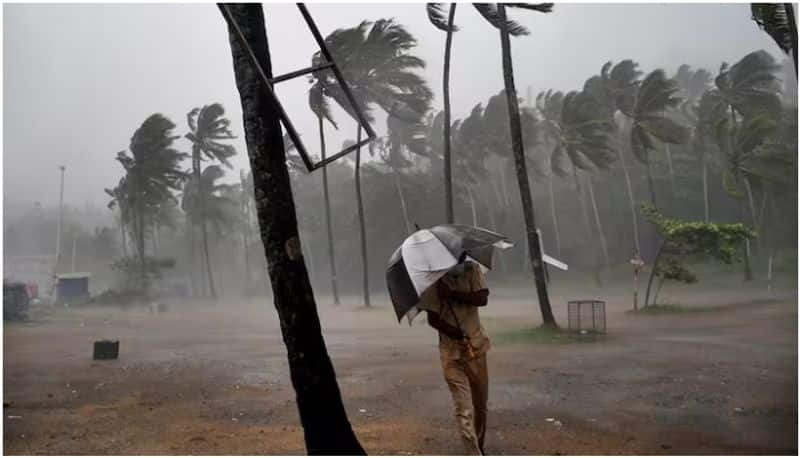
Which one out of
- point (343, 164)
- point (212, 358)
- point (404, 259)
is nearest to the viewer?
point (404, 259)

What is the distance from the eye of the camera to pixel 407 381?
3.36 m

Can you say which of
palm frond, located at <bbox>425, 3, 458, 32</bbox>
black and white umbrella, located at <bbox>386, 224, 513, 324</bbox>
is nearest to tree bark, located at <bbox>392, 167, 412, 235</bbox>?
black and white umbrella, located at <bbox>386, 224, 513, 324</bbox>

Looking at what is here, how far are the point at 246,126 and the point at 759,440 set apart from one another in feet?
A: 9.13

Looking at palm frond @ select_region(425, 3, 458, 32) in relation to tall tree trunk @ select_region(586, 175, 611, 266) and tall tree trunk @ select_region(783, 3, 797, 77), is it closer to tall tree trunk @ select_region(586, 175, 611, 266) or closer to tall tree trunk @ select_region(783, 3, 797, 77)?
tall tree trunk @ select_region(586, 175, 611, 266)

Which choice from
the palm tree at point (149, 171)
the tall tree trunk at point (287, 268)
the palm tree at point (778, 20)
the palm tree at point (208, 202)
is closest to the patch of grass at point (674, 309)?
the palm tree at point (778, 20)

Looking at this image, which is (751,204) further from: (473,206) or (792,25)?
(473,206)

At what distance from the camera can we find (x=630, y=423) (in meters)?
3.15

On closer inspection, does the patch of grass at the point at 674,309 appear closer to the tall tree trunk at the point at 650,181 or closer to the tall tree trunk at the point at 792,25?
the tall tree trunk at the point at 650,181

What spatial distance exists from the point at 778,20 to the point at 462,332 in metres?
2.44

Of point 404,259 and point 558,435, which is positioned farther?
point 558,435

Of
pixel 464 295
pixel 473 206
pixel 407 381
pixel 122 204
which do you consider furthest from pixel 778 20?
pixel 122 204

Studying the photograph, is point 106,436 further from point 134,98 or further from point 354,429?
point 134,98

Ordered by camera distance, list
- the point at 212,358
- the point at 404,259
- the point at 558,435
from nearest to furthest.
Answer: the point at 404,259, the point at 558,435, the point at 212,358

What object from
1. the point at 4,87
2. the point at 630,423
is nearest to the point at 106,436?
the point at 4,87
